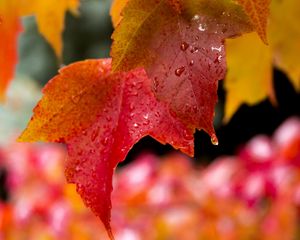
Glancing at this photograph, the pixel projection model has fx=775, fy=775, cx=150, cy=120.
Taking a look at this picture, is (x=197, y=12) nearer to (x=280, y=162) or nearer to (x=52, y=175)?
(x=280, y=162)

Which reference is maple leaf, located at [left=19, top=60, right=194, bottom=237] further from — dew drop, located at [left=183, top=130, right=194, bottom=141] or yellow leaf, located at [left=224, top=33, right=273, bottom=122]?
yellow leaf, located at [left=224, top=33, right=273, bottom=122]

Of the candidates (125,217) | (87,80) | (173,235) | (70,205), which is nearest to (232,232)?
(173,235)

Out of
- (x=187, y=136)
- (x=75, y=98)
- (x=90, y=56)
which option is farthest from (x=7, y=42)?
(x=90, y=56)

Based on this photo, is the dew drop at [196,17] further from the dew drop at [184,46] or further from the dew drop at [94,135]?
the dew drop at [94,135]

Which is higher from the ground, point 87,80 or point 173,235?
point 87,80

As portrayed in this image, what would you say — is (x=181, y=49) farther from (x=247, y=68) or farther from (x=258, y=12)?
(x=247, y=68)

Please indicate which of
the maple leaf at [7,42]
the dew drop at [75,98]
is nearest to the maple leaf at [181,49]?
the dew drop at [75,98]

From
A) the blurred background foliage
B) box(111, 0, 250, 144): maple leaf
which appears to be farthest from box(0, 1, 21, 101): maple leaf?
the blurred background foliage

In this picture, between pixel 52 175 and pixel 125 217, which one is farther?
pixel 52 175
